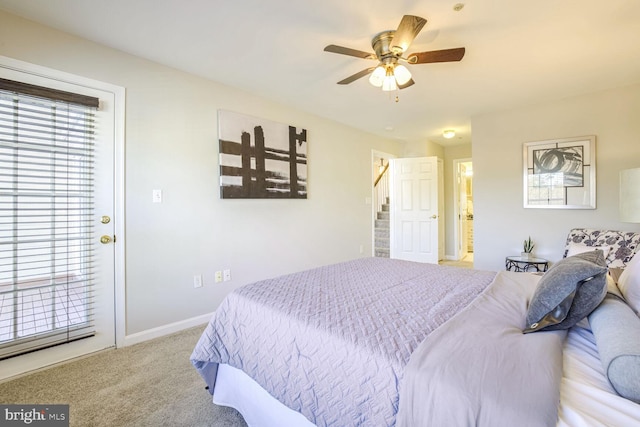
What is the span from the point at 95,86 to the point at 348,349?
8.65 feet

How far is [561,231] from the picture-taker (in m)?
3.34

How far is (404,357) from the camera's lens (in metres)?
0.89

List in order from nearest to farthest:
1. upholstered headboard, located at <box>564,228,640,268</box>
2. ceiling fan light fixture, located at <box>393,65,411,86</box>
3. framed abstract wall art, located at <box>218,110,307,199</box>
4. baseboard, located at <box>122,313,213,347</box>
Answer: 1. ceiling fan light fixture, located at <box>393,65,411,86</box>
2. baseboard, located at <box>122,313,213,347</box>
3. upholstered headboard, located at <box>564,228,640,268</box>
4. framed abstract wall art, located at <box>218,110,307,199</box>

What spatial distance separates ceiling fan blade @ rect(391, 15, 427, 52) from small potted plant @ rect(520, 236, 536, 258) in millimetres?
2910

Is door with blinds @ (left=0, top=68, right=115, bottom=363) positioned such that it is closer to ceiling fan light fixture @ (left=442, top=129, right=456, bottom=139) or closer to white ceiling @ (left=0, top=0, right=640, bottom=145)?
white ceiling @ (left=0, top=0, right=640, bottom=145)

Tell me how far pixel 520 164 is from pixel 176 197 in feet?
13.0

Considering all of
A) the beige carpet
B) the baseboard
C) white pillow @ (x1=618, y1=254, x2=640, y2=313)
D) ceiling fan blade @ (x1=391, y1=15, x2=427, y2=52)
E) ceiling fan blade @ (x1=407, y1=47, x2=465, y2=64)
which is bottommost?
the beige carpet

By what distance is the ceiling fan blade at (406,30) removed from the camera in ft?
5.28

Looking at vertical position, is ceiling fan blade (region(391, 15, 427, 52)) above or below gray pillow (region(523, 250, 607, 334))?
above

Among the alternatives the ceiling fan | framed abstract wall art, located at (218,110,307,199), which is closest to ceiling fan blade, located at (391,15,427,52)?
the ceiling fan

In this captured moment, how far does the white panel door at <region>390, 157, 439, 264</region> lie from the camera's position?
4.93 m

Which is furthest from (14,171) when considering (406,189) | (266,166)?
(406,189)

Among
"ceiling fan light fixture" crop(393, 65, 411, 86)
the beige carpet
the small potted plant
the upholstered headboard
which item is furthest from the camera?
the small potted plant

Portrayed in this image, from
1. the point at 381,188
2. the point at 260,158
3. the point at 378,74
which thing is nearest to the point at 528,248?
the point at 378,74
